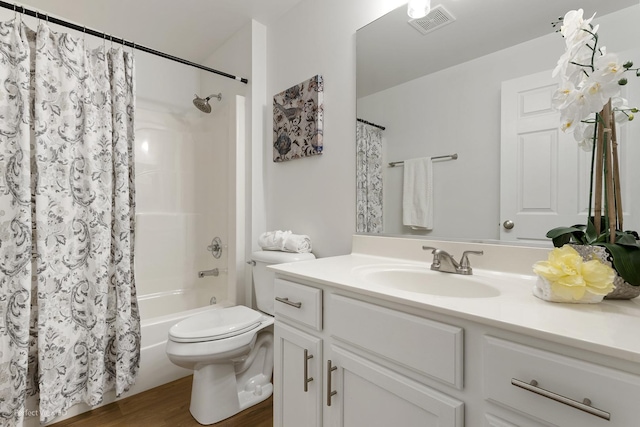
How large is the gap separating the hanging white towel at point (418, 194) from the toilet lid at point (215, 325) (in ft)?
3.15

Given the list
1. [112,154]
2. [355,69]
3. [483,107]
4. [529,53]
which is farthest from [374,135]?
[112,154]

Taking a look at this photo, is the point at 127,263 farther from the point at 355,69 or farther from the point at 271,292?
the point at 355,69

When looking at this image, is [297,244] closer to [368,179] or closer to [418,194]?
[368,179]

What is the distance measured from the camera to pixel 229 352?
144cm

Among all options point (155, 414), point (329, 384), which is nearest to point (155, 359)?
point (155, 414)

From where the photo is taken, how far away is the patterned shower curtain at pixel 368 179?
1.50 m

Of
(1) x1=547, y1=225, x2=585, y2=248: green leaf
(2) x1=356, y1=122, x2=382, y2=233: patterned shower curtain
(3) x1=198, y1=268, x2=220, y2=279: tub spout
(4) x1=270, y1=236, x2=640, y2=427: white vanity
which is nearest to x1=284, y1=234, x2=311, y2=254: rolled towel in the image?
(2) x1=356, y1=122, x2=382, y2=233: patterned shower curtain

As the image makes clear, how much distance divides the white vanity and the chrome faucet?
0.12ft

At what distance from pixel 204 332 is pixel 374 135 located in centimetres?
127

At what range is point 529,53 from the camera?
104 cm

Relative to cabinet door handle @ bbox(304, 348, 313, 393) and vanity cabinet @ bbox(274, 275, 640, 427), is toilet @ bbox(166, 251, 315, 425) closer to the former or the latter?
vanity cabinet @ bbox(274, 275, 640, 427)

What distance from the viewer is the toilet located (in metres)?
1.41

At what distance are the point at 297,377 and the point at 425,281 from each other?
1.91 feet

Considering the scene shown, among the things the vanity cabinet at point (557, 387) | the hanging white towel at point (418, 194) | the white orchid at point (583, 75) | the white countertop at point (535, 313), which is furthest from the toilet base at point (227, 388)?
the white orchid at point (583, 75)
